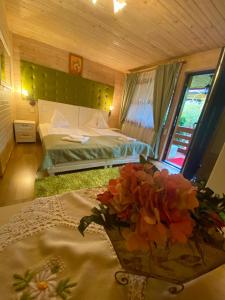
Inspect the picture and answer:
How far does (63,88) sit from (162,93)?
2.72 m

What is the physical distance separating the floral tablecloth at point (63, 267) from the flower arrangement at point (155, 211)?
0.68 ft

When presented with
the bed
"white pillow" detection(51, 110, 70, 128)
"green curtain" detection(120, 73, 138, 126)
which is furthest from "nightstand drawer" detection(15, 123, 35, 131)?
"green curtain" detection(120, 73, 138, 126)

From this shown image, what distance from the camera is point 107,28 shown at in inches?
104

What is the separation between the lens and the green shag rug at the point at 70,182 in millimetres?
2050

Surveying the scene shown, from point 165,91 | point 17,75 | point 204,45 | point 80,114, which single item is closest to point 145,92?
point 165,91

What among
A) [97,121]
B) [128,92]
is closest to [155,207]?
[97,121]

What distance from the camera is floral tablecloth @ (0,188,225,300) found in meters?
0.43

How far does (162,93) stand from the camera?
3678 millimetres

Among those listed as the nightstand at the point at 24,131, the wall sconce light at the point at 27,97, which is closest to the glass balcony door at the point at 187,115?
the nightstand at the point at 24,131

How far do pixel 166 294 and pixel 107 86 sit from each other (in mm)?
5208

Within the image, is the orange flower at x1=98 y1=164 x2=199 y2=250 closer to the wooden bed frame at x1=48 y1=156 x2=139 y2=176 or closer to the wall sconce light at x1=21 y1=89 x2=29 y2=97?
the wooden bed frame at x1=48 y1=156 x2=139 y2=176

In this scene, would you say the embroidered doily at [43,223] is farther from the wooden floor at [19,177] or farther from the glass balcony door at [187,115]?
the glass balcony door at [187,115]

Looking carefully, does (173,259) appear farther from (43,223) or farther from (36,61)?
(36,61)

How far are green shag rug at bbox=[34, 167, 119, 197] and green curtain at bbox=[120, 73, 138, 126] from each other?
113 inches
